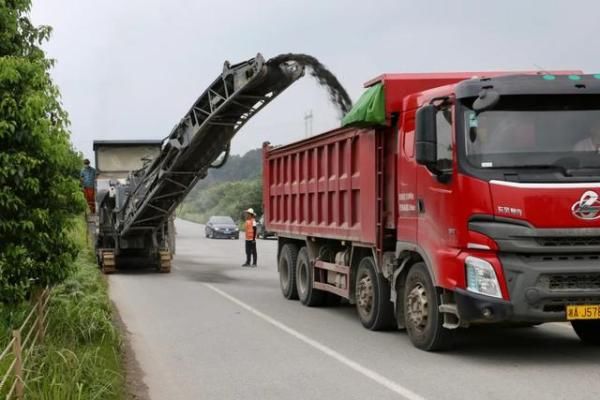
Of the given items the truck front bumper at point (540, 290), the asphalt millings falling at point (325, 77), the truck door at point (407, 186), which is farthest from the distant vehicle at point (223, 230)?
the truck front bumper at point (540, 290)

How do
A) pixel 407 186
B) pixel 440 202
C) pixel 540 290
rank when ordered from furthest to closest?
pixel 407 186 < pixel 440 202 < pixel 540 290

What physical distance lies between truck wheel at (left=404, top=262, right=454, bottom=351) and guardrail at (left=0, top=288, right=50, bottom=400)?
12.5 ft

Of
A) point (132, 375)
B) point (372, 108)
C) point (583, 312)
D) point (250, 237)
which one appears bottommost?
point (132, 375)

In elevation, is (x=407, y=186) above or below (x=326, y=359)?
above

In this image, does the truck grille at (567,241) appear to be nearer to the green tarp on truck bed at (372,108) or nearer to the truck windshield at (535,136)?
the truck windshield at (535,136)

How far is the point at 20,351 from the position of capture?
204 inches

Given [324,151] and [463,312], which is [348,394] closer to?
[463,312]

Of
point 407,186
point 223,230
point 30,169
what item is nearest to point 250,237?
point 407,186

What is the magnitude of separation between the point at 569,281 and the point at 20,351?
481 cm

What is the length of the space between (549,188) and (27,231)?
15.0 ft

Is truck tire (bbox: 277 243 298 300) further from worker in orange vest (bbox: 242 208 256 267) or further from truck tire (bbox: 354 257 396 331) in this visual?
worker in orange vest (bbox: 242 208 256 267)

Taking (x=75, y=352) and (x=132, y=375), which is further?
(x=132, y=375)

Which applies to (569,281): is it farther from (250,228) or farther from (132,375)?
(250,228)

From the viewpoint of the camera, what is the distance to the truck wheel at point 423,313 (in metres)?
7.85
